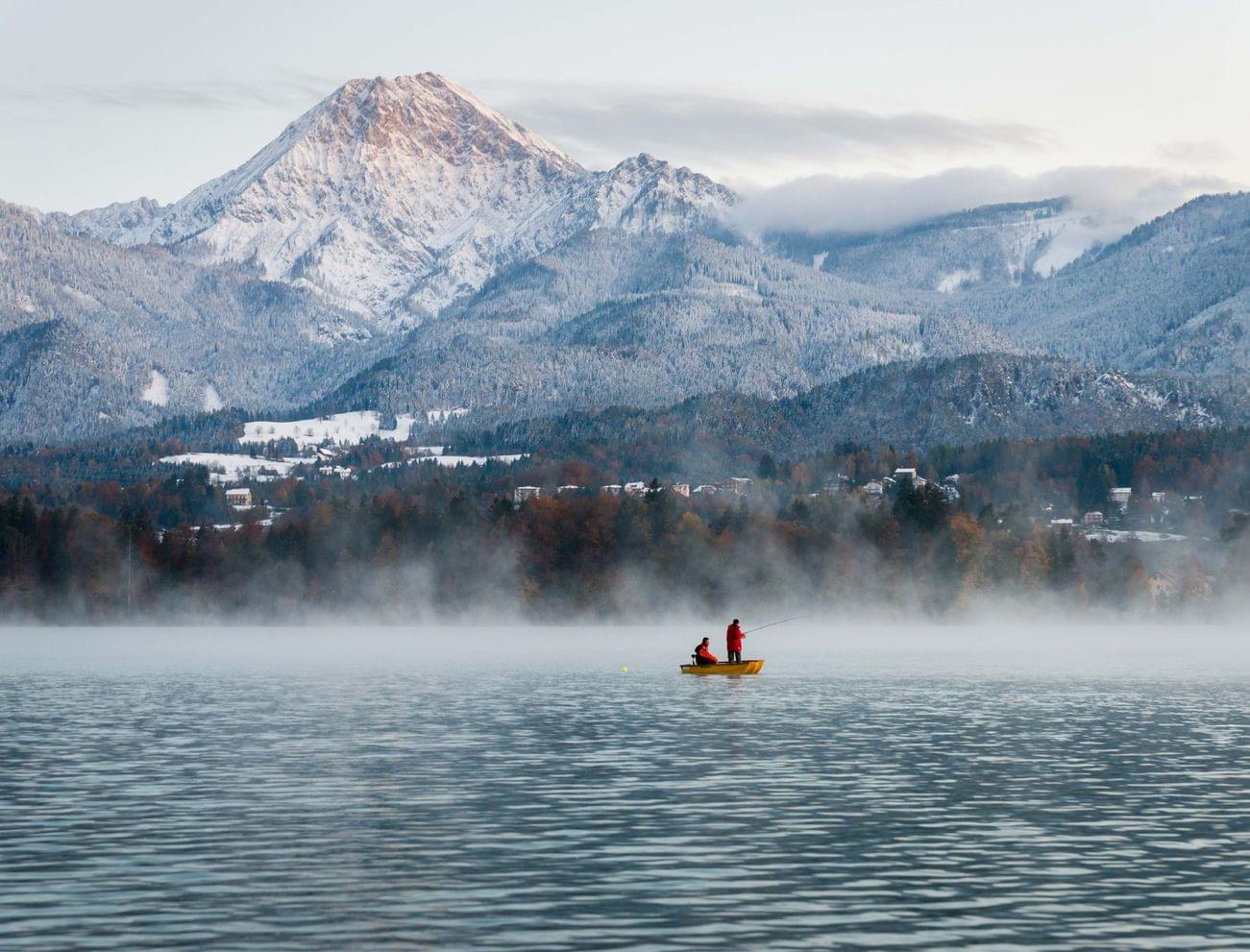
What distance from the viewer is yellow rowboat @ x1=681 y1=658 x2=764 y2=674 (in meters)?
102

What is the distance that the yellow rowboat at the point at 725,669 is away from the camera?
102m

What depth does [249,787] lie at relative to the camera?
157 feet

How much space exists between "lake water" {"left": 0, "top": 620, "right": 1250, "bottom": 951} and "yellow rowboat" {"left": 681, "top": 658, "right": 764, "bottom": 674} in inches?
528

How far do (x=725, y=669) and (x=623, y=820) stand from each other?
60584mm

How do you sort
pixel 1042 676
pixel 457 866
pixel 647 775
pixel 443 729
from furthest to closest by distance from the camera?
pixel 1042 676 → pixel 443 729 → pixel 647 775 → pixel 457 866

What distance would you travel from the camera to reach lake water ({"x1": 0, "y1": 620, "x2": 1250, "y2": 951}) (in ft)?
99.5

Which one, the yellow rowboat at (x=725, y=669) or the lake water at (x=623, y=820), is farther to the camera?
the yellow rowboat at (x=725, y=669)

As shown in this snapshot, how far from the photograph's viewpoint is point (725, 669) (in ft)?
335

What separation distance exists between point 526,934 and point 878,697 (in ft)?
190

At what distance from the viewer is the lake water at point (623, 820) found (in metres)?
30.3

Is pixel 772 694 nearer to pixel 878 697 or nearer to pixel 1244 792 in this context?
pixel 878 697

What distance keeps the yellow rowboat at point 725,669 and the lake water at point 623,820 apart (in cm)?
1340

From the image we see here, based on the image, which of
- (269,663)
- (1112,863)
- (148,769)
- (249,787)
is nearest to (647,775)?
(249,787)

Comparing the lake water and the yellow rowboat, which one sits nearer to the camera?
the lake water
